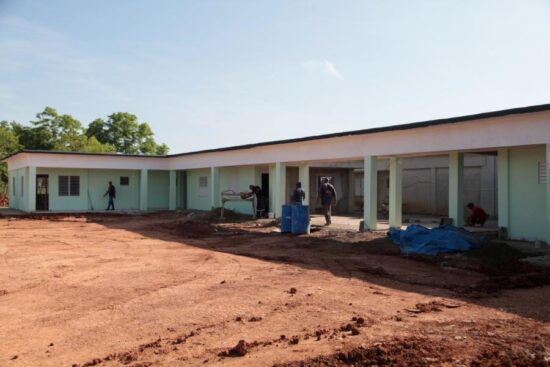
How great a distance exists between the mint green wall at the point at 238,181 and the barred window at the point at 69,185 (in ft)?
27.4

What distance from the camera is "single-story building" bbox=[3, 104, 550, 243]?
13.2 metres

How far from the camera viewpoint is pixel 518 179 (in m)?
13.9

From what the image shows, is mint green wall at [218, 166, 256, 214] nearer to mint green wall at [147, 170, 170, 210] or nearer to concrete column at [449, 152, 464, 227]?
mint green wall at [147, 170, 170, 210]

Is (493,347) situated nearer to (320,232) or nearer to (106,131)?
(320,232)

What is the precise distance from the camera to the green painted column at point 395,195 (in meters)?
16.8

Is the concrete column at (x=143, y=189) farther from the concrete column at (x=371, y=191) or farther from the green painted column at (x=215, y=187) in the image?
the concrete column at (x=371, y=191)

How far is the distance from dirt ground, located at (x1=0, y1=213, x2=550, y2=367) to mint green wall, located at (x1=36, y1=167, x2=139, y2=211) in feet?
50.6

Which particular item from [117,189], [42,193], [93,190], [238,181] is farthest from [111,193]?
[238,181]

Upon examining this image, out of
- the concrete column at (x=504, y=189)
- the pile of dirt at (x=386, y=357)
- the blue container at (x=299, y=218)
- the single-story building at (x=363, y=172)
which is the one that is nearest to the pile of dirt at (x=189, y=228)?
the blue container at (x=299, y=218)

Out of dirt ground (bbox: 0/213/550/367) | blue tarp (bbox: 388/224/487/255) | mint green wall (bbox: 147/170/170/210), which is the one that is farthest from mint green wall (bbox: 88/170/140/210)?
blue tarp (bbox: 388/224/487/255)

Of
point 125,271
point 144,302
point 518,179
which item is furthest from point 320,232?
point 144,302

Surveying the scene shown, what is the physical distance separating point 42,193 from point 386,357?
86.9ft

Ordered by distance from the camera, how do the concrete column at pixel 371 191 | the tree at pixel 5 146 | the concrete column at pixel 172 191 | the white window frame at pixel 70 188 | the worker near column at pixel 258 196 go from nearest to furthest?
the concrete column at pixel 371 191, the worker near column at pixel 258 196, the white window frame at pixel 70 188, the concrete column at pixel 172 191, the tree at pixel 5 146

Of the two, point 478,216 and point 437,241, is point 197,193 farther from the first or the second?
point 437,241
